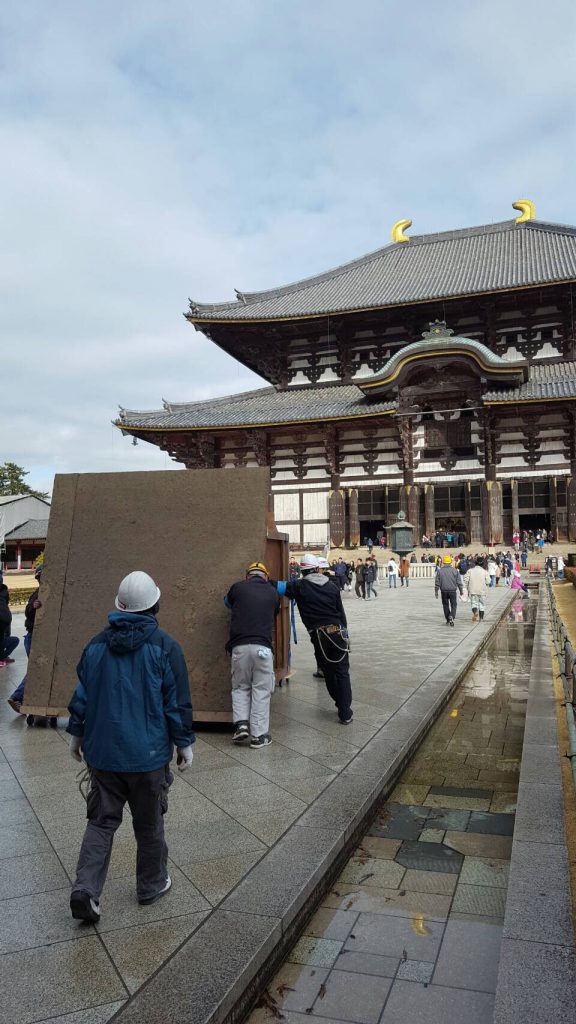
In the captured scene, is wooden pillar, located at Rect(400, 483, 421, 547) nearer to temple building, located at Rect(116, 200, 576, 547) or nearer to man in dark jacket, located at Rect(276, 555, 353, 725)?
temple building, located at Rect(116, 200, 576, 547)

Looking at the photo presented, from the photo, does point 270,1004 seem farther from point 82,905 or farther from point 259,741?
point 259,741

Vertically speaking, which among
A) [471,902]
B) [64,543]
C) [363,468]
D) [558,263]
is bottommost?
[471,902]

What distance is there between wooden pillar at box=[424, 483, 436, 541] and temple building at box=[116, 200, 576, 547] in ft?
0.22

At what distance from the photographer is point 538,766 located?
5.25 metres

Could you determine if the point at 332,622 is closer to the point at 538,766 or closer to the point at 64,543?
the point at 538,766

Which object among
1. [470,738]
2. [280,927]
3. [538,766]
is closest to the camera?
[280,927]

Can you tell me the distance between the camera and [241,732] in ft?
19.9

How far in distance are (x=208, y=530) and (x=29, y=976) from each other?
175 inches

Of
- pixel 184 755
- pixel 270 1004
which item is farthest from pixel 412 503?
pixel 270 1004

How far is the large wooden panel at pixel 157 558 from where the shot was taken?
661 cm

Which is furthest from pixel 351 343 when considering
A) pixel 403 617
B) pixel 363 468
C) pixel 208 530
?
pixel 208 530

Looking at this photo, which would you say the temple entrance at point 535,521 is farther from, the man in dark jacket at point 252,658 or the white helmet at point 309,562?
the man in dark jacket at point 252,658

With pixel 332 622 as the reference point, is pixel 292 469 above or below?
above

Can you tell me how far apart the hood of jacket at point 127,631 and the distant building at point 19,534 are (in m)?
43.9
